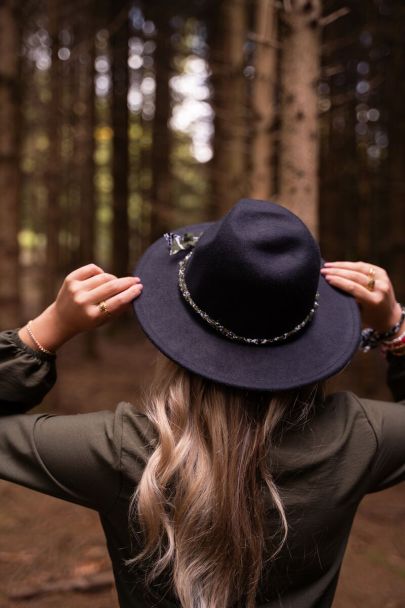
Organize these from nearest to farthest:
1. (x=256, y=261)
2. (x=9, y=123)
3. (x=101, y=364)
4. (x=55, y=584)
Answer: (x=256, y=261), (x=55, y=584), (x=9, y=123), (x=101, y=364)

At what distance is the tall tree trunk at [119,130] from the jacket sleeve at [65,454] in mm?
12034

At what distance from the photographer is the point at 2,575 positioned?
3.55 metres

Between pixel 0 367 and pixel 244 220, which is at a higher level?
pixel 244 220

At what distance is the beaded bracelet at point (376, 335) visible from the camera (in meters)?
1.68

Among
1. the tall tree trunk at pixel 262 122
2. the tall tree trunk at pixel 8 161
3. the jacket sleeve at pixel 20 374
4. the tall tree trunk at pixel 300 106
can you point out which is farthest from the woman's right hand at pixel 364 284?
the tall tree trunk at pixel 8 161

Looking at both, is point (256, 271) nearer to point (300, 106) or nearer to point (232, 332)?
point (232, 332)

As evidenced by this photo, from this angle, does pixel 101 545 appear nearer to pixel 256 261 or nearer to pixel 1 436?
pixel 1 436

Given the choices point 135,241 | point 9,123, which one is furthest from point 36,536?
point 135,241

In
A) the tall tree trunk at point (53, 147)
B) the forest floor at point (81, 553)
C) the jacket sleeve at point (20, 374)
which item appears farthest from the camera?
the tall tree trunk at point (53, 147)

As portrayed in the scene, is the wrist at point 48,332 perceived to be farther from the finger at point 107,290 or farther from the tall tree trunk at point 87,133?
the tall tree trunk at point 87,133

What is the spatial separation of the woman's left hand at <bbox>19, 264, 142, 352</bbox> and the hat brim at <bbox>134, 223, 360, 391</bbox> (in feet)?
0.17

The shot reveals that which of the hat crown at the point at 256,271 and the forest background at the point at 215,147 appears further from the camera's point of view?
the forest background at the point at 215,147

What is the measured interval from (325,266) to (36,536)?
344 cm

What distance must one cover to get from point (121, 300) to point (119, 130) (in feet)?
40.5
